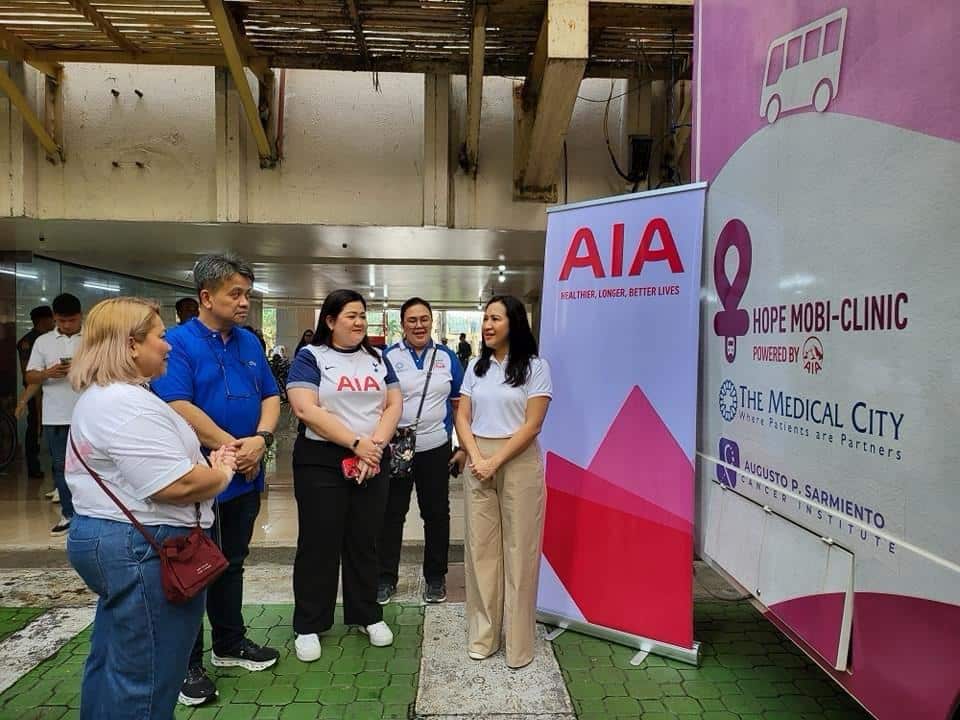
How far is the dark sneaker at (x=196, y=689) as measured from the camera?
2.49 meters

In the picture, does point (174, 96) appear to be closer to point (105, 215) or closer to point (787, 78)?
point (105, 215)

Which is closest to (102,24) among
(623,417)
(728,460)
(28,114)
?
(28,114)

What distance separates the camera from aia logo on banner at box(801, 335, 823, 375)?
1.82 meters

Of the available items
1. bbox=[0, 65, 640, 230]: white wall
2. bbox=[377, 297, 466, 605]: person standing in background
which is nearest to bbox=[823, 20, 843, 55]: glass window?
bbox=[377, 297, 466, 605]: person standing in background

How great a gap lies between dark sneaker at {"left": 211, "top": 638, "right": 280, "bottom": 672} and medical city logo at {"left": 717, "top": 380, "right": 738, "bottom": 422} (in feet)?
7.45

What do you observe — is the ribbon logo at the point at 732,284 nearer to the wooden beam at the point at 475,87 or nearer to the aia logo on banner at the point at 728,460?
the aia logo on banner at the point at 728,460

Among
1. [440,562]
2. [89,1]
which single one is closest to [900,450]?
[440,562]

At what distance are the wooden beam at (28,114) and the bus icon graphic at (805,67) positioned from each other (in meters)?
4.99

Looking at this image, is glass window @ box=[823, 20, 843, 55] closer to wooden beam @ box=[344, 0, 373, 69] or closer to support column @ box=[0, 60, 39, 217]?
wooden beam @ box=[344, 0, 373, 69]

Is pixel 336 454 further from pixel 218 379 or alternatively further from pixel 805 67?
pixel 805 67

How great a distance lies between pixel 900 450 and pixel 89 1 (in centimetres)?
501

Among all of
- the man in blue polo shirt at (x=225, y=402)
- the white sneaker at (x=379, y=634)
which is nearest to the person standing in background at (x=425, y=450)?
the white sneaker at (x=379, y=634)

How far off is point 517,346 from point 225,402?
128cm

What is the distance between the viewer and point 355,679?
2719 millimetres
